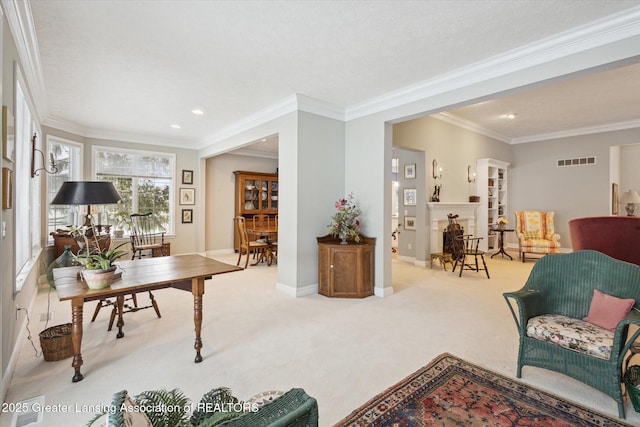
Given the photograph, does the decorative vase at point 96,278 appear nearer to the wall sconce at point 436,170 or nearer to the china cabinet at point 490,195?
the wall sconce at point 436,170

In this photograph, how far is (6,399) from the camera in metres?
2.03

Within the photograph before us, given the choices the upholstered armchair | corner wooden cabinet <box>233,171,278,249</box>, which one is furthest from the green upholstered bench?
the upholstered armchair

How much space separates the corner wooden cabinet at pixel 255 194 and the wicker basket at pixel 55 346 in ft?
18.0

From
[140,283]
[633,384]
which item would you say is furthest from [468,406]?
[140,283]

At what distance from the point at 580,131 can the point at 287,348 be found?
828 cm

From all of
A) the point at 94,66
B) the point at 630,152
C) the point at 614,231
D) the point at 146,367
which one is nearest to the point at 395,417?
the point at 146,367

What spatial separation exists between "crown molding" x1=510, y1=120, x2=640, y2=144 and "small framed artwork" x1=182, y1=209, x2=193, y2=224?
8401 millimetres

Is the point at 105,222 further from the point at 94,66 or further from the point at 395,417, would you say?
the point at 395,417

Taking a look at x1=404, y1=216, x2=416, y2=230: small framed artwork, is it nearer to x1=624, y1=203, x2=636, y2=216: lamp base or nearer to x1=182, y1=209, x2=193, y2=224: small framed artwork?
x1=624, y1=203, x2=636, y2=216: lamp base

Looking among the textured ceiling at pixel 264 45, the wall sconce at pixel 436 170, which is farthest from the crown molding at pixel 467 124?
the textured ceiling at pixel 264 45

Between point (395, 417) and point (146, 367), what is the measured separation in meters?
1.87

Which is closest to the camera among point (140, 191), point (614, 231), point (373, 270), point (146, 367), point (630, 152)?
point (146, 367)

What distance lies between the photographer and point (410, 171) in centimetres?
646

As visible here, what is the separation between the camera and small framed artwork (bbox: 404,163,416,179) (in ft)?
21.0
